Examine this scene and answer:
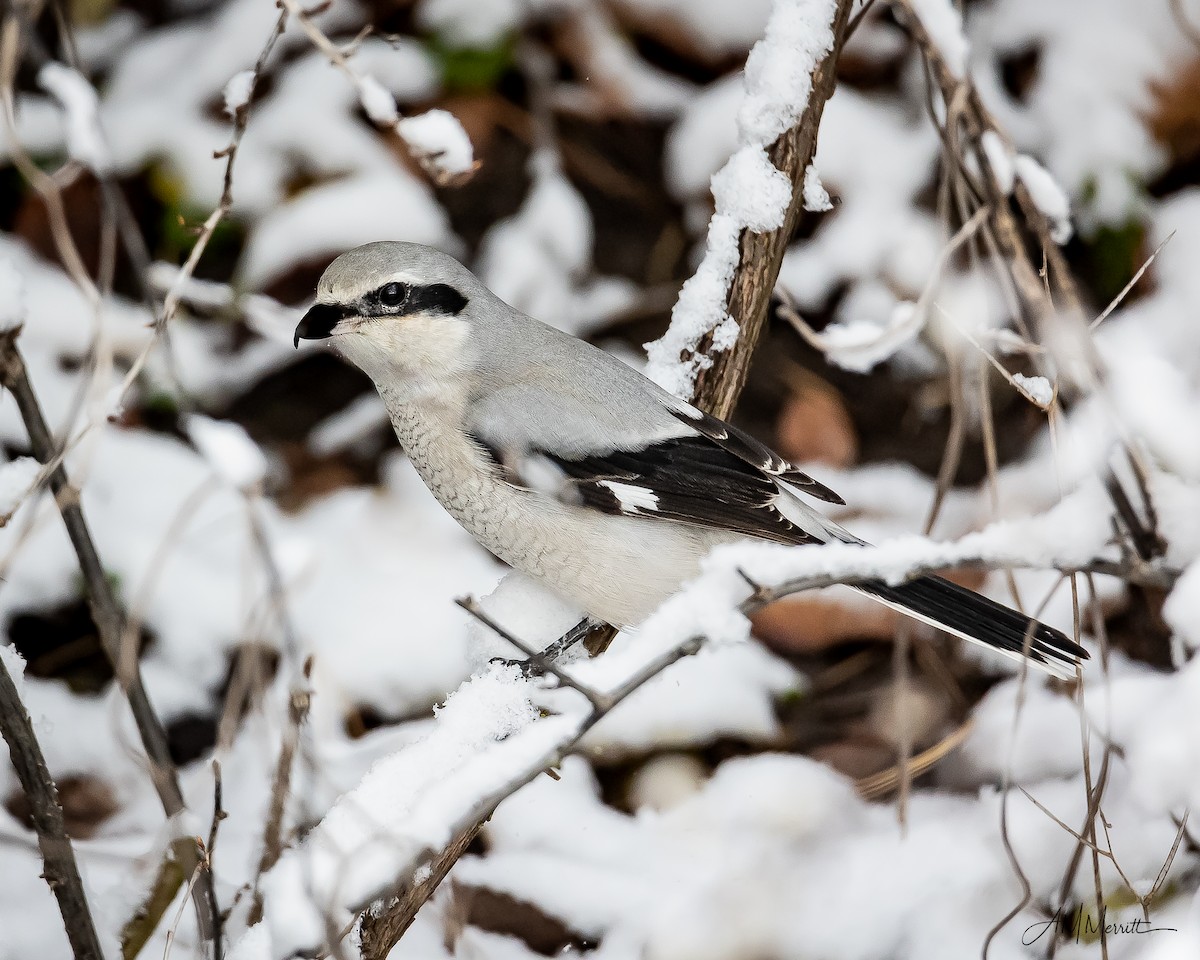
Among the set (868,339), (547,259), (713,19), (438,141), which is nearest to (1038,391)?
(868,339)

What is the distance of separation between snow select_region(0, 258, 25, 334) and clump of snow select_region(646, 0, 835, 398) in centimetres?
111

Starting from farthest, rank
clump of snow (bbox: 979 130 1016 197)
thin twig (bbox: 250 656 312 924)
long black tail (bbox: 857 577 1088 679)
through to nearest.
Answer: clump of snow (bbox: 979 130 1016 197) → long black tail (bbox: 857 577 1088 679) → thin twig (bbox: 250 656 312 924)

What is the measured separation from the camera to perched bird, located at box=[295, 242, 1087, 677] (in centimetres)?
→ 197

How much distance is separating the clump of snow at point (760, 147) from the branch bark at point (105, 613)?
110cm

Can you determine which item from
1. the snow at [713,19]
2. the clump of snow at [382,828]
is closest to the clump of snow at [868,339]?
the clump of snow at [382,828]

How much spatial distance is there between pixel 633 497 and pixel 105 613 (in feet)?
2.81

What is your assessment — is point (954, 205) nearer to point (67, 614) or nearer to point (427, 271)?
point (427, 271)

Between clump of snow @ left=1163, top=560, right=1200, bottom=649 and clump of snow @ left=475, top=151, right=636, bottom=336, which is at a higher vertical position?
clump of snow @ left=1163, top=560, right=1200, bottom=649

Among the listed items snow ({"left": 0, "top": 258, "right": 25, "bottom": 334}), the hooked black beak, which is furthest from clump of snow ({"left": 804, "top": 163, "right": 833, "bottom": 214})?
snow ({"left": 0, "top": 258, "right": 25, "bottom": 334})

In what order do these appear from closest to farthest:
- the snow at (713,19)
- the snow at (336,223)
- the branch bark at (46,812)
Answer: the branch bark at (46,812) < the snow at (336,223) < the snow at (713,19)

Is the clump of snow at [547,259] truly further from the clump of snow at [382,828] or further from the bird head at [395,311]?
the clump of snow at [382,828]

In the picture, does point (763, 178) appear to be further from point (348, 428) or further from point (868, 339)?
point (348, 428)

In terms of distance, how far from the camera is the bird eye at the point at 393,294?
2000 mm

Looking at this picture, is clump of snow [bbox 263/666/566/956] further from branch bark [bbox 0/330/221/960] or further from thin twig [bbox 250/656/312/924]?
branch bark [bbox 0/330/221/960]
